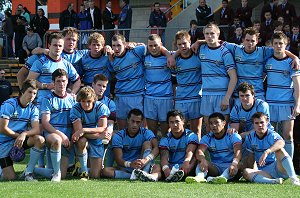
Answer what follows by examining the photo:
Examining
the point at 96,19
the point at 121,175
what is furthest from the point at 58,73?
the point at 96,19

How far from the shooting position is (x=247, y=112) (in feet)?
32.6

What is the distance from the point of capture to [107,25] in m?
20.7

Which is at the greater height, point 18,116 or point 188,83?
point 188,83

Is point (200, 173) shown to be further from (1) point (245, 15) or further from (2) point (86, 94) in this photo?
(1) point (245, 15)

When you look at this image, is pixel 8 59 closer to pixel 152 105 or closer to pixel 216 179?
pixel 152 105

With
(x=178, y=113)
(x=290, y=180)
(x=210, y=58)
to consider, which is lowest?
(x=290, y=180)

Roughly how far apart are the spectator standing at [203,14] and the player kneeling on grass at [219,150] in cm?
940

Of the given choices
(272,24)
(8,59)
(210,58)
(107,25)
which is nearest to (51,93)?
(210,58)

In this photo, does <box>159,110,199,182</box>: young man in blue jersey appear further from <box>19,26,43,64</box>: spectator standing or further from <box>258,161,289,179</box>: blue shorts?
<box>19,26,43,64</box>: spectator standing

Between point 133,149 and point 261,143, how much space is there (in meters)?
1.95

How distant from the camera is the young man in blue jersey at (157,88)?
35.1 feet

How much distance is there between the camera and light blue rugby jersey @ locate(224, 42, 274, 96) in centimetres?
1026

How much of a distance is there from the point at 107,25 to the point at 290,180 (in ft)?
40.3

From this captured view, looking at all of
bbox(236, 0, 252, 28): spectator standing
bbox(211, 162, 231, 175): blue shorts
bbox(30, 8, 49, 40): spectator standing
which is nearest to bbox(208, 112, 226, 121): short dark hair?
bbox(211, 162, 231, 175): blue shorts
